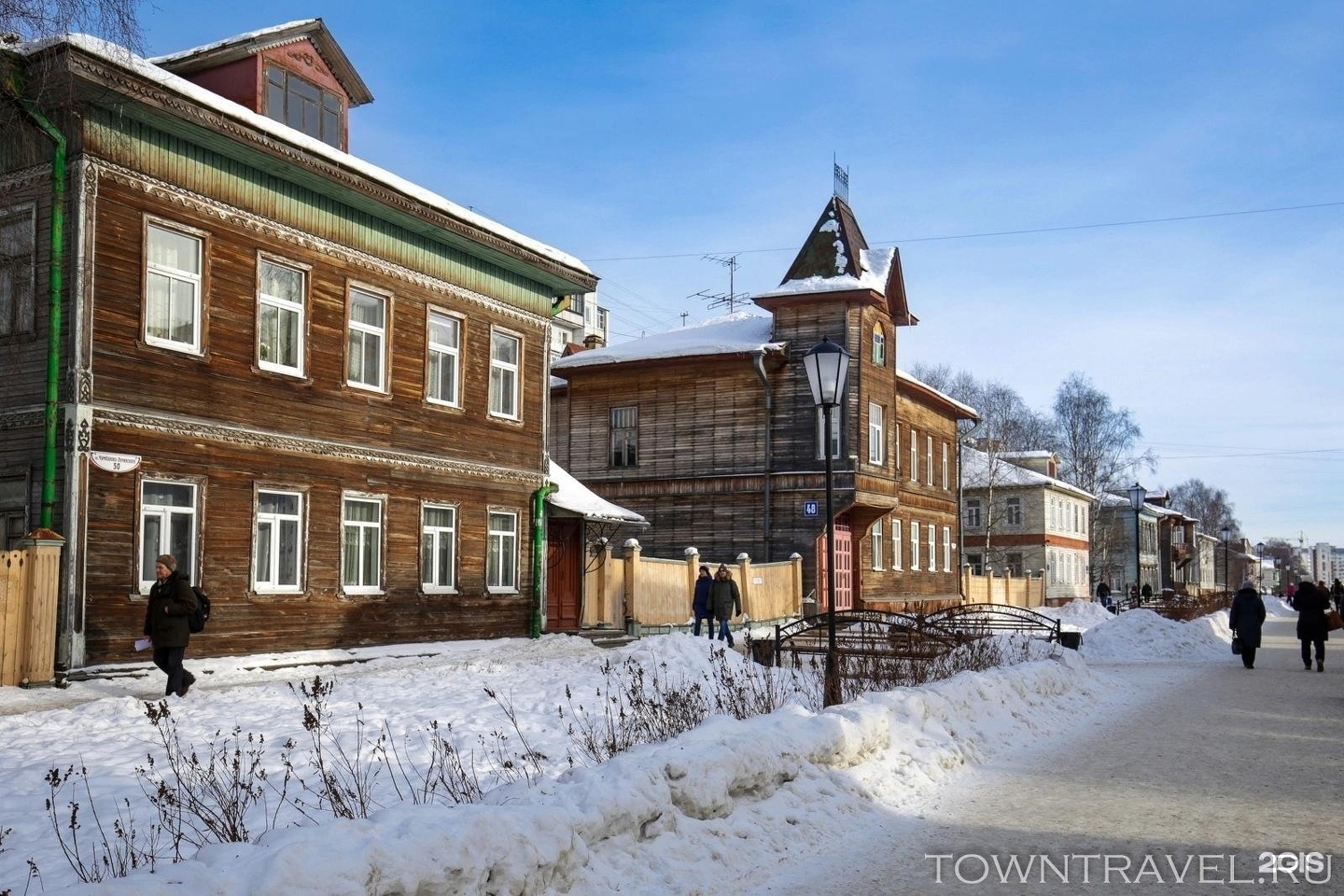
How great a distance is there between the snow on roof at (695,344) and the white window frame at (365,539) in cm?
1626

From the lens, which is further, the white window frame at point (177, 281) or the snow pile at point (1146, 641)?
the snow pile at point (1146, 641)

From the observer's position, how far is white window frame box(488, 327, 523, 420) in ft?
78.2

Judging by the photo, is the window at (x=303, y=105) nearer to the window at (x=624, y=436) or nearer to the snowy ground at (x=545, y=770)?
the snowy ground at (x=545, y=770)

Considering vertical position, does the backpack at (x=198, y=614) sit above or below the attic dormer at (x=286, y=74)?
below

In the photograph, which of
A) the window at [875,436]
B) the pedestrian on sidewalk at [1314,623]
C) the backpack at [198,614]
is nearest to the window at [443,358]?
the backpack at [198,614]

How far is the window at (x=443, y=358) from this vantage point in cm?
2213

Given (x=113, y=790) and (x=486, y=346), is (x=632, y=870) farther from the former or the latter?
(x=486, y=346)

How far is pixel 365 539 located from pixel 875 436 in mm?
20061

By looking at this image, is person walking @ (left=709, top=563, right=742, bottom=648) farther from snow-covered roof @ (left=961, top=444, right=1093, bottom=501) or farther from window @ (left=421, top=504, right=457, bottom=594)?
snow-covered roof @ (left=961, top=444, right=1093, bottom=501)

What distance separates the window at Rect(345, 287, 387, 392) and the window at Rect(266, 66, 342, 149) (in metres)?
2.76

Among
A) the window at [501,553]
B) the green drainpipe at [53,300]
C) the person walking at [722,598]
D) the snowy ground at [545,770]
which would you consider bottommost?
the snowy ground at [545,770]

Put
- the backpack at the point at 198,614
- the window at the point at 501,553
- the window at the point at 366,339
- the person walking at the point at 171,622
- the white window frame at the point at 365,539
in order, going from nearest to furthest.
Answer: the person walking at the point at 171,622
the backpack at the point at 198,614
the white window frame at the point at 365,539
the window at the point at 366,339
the window at the point at 501,553

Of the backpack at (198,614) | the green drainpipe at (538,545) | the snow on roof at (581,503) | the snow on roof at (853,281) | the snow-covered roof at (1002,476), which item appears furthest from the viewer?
the snow-covered roof at (1002,476)

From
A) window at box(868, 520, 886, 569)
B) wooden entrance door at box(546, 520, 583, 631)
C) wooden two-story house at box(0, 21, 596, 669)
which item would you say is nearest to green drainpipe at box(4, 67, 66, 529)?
wooden two-story house at box(0, 21, 596, 669)
